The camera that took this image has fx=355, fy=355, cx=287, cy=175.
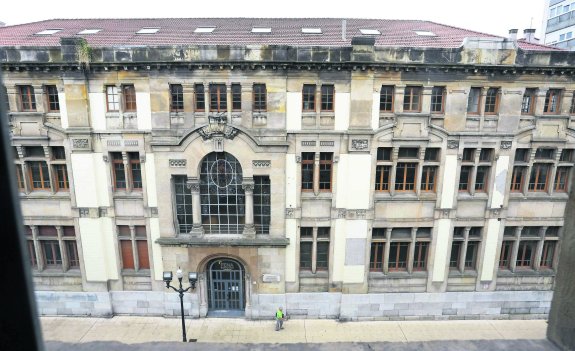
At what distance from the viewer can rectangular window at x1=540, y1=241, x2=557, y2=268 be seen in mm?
20281

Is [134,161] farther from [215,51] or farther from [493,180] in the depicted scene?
[493,180]

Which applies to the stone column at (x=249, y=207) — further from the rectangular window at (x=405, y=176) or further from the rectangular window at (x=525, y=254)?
the rectangular window at (x=525, y=254)

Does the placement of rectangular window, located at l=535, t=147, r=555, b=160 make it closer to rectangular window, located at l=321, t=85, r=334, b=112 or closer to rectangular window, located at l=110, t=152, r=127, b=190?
rectangular window, located at l=321, t=85, r=334, b=112

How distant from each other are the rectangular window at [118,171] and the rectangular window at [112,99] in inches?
90.8

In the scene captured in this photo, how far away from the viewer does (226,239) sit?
1891 centimetres

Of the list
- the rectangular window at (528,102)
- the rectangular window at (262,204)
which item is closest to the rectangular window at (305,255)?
the rectangular window at (262,204)

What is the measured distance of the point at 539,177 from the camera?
19.4 m

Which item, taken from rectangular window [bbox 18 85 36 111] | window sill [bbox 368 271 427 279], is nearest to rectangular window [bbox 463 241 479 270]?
window sill [bbox 368 271 427 279]

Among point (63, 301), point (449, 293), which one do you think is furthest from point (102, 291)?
point (449, 293)

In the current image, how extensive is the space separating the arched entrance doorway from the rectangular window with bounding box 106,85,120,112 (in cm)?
955

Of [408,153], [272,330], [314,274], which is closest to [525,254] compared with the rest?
[408,153]

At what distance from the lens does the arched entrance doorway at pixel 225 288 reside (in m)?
19.8

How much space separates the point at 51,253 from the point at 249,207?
11671 mm

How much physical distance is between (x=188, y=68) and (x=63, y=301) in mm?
14572
